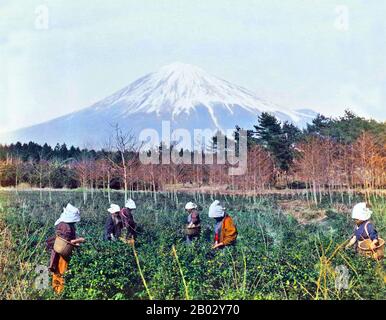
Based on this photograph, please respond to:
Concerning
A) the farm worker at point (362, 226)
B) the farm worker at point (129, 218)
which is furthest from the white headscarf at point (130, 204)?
the farm worker at point (362, 226)

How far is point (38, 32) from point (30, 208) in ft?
5.17

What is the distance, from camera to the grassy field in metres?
5.74

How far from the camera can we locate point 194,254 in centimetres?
586

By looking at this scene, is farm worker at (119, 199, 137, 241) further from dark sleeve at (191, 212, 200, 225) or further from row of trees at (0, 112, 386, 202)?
dark sleeve at (191, 212, 200, 225)

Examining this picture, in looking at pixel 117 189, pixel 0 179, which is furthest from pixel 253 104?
pixel 0 179

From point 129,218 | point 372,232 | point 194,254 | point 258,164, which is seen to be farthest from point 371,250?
point 129,218

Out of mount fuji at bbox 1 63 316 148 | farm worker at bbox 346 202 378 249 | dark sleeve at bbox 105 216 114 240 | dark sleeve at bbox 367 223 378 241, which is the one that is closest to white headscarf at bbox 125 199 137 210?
dark sleeve at bbox 105 216 114 240

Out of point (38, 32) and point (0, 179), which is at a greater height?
point (38, 32)

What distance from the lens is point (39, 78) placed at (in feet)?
19.6

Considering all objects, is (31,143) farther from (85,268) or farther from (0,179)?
(85,268)

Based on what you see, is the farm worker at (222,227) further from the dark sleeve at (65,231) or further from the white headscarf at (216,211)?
the dark sleeve at (65,231)

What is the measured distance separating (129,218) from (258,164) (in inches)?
49.3

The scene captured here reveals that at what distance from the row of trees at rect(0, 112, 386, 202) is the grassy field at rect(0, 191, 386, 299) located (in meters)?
0.14

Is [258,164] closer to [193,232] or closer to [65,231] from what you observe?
[193,232]
